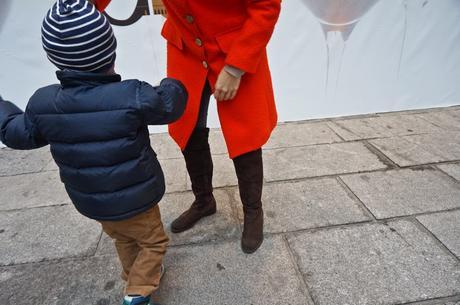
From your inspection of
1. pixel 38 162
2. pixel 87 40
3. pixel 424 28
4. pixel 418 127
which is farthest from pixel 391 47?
pixel 38 162

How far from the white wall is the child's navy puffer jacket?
225cm

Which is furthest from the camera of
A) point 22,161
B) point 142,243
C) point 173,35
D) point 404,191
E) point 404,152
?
point 22,161

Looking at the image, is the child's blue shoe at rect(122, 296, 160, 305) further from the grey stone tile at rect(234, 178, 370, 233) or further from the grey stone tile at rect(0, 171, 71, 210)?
the grey stone tile at rect(0, 171, 71, 210)

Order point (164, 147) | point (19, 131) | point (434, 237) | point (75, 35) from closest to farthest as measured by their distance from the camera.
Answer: point (75, 35), point (19, 131), point (434, 237), point (164, 147)

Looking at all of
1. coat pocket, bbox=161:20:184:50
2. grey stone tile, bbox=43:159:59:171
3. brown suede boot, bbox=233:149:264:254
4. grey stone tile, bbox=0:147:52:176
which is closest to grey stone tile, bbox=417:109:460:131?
brown suede boot, bbox=233:149:264:254

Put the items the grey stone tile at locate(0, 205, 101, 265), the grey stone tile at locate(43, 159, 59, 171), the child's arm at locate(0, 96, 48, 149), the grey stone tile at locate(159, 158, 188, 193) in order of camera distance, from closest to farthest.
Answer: the child's arm at locate(0, 96, 48, 149), the grey stone tile at locate(0, 205, 101, 265), the grey stone tile at locate(159, 158, 188, 193), the grey stone tile at locate(43, 159, 59, 171)

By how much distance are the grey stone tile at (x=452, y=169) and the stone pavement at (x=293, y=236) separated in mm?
15

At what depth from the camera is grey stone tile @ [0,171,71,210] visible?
2.57 meters

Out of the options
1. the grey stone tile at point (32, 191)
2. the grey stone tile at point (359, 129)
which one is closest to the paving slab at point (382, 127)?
the grey stone tile at point (359, 129)

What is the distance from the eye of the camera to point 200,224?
222cm

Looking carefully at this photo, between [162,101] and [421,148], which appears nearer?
[162,101]

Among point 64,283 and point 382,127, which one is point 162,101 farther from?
point 382,127

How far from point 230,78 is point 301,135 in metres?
2.14

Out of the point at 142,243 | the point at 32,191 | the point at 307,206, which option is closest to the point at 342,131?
the point at 307,206
